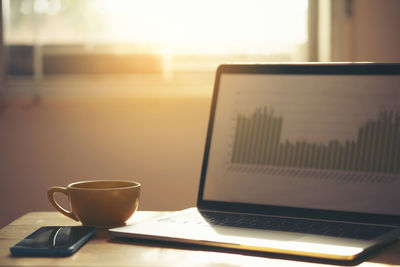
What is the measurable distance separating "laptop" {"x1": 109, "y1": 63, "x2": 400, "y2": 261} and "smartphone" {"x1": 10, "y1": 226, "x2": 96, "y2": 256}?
0.15 ft

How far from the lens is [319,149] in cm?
89

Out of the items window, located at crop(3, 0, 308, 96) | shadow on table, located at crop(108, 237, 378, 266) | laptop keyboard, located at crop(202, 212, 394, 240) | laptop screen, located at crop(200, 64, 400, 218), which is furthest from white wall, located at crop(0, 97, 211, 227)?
shadow on table, located at crop(108, 237, 378, 266)

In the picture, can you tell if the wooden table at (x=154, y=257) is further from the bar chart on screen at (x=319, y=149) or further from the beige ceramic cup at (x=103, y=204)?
the bar chart on screen at (x=319, y=149)

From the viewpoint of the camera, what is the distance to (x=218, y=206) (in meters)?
0.94

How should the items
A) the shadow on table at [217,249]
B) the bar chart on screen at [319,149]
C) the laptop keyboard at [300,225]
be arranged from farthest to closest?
1. the bar chart on screen at [319,149]
2. the laptop keyboard at [300,225]
3. the shadow on table at [217,249]

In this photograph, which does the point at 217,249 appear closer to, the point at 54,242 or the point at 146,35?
the point at 54,242

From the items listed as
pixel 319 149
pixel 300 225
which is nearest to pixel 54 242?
pixel 300 225

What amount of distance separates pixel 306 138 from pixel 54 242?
1.46ft

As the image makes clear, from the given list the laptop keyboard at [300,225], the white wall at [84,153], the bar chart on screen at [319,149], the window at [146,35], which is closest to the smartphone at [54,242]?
the laptop keyboard at [300,225]

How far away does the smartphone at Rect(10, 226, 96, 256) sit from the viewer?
0.66m

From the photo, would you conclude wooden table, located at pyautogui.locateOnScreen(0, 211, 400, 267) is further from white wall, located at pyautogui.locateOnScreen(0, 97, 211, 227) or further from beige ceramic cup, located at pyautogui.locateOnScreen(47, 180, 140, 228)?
white wall, located at pyautogui.locateOnScreen(0, 97, 211, 227)

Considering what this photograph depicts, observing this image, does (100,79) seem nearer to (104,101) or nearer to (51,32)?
(104,101)

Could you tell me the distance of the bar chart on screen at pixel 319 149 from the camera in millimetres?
840

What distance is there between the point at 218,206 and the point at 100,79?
98cm
